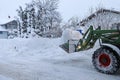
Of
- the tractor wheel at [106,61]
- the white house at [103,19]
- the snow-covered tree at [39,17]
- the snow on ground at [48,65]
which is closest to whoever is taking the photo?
the snow on ground at [48,65]

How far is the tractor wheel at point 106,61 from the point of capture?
8.83 meters

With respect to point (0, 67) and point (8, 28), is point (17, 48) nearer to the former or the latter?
point (0, 67)

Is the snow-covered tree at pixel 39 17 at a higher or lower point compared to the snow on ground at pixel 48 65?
higher

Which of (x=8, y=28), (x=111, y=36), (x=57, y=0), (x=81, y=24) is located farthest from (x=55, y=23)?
(x=8, y=28)

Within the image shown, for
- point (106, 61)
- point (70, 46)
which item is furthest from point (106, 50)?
point (70, 46)

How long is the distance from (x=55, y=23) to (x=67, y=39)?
21208mm

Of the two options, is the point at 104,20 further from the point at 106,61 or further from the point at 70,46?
the point at 106,61

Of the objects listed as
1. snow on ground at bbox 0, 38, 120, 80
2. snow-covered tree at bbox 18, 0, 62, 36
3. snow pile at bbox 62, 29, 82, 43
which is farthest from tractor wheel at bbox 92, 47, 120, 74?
snow-covered tree at bbox 18, 0, 62, 36

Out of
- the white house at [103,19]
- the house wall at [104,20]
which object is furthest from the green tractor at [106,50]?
the house wall at [104,20]

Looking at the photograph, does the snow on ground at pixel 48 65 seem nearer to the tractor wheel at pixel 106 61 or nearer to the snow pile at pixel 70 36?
the tractor wheel at pixel 106 61

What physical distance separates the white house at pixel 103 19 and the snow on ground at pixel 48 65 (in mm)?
6018

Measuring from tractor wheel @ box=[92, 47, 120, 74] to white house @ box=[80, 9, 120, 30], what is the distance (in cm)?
1040

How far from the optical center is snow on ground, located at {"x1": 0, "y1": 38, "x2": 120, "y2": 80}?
8.51m

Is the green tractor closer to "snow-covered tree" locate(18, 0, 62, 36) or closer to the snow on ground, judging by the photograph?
the snow on ground
